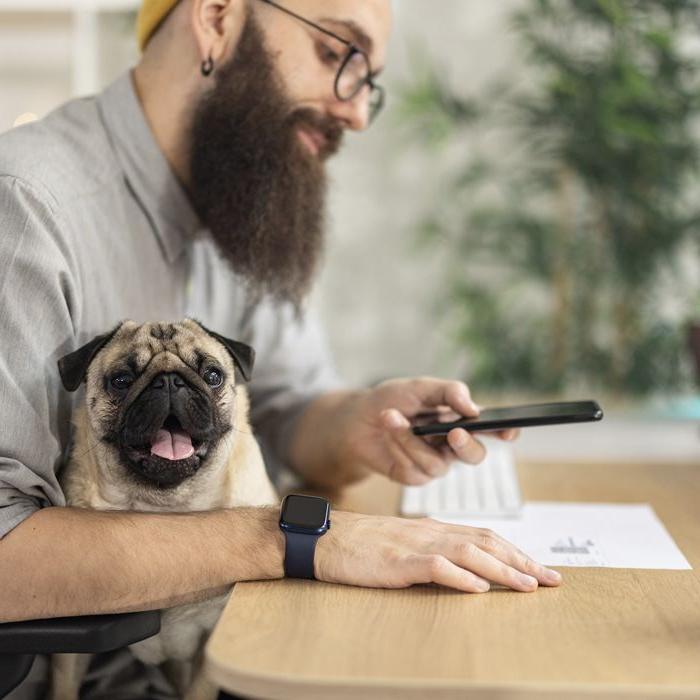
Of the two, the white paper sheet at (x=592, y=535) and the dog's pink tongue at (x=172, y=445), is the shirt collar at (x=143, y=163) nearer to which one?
the dog's pink tongue at (x=172, y=445)

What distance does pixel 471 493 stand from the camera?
141 cm

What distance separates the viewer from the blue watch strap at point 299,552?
3.19ft

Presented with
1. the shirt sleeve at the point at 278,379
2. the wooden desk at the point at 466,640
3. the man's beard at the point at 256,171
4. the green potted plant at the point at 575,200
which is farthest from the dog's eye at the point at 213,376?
the green potted plant at the point at 575,200

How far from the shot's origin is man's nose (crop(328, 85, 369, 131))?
1469 mm

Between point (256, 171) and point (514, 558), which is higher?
point (256, 171)

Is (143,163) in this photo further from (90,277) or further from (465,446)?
(465,446)

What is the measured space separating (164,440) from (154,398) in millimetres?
56

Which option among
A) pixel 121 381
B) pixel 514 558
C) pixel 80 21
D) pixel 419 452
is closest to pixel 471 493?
pixel 419 452

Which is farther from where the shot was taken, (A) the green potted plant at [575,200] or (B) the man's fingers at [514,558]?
(A) the green potted plant at [575,200]

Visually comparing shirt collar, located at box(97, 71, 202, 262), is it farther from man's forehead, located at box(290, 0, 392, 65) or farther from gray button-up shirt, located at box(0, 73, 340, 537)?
man's forehead, located at box(290, 0, 392, 65)

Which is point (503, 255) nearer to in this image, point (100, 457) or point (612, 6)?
point (612, 6)

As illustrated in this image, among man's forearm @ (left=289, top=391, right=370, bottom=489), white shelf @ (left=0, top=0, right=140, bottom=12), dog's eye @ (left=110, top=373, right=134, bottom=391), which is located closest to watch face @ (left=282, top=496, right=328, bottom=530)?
dog's eye @ (left=110, top=373, right=134, bottom=391)

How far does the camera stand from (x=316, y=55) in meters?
1.41

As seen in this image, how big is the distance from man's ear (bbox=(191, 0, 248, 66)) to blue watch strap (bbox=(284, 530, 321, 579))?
0.79 meters
